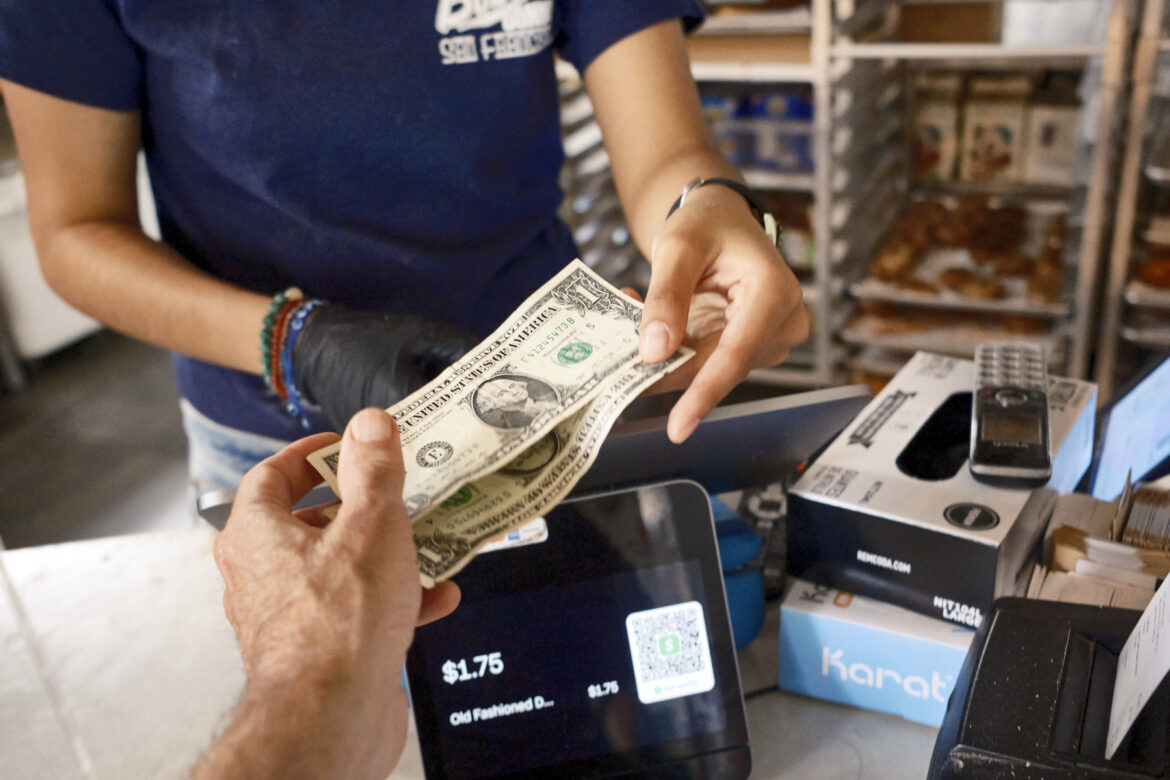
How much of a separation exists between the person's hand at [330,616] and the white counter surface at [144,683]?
0.66ft

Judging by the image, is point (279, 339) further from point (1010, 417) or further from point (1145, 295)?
point (1145, 295)

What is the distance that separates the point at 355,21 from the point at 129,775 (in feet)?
2.60

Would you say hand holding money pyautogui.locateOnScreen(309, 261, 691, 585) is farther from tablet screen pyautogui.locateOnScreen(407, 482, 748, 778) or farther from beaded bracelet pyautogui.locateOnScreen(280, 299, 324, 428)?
beaded bracelet pyautogui.locateOnScreen(280, 299, 324, 428)

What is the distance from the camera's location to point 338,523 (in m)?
0.58

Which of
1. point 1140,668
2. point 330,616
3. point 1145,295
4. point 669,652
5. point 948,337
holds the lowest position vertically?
point 948,337

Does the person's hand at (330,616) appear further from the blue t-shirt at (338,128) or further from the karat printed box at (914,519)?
the blue t-shirt at (338,128)

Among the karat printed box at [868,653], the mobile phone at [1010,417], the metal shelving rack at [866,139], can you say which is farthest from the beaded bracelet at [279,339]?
the metal shelving rack at [866,139]

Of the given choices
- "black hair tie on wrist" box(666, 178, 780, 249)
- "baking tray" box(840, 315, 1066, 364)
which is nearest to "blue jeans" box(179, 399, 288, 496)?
"black hair tie on wrist" box(666, 178, 780, 249)

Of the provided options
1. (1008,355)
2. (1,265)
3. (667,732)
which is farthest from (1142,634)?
(1,265)

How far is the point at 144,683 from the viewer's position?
0.96 m

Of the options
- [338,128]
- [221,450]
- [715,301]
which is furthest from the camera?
[221,450]

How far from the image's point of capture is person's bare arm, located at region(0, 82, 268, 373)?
1053 millimetres

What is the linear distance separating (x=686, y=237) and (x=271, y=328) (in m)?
0.45

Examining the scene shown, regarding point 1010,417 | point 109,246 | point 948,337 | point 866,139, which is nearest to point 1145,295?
point 948,337
